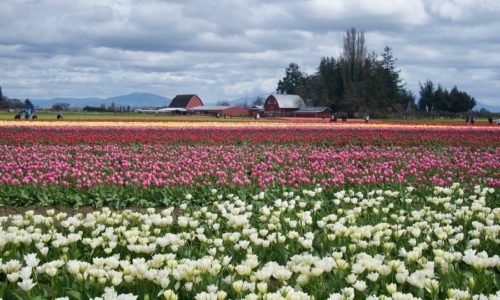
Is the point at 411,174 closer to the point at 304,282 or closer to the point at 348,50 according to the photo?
the point at 304,282

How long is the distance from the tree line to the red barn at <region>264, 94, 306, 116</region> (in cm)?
371

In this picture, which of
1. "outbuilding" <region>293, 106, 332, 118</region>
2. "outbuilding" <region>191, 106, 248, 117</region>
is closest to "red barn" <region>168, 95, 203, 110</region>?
"outbuilding" <region>191, 106, 248, 117</region>

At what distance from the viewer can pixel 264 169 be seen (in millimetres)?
12195

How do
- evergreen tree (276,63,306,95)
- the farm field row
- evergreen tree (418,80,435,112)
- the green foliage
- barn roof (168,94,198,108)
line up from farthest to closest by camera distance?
barn roof (168,94,198,108) → evergreen tree (276,63,306,95) → evergreen tree (418,80,435,112) → the green foliage → the farm field row

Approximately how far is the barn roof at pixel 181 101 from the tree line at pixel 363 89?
43519 mm

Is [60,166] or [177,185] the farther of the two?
[60,166]

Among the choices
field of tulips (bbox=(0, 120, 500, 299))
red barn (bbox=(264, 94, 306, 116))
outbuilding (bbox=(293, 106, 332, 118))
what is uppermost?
red barn (bbox=(264, 94, 306, 116))

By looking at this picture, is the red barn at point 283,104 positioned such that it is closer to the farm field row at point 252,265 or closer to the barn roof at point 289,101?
the barn roof at point 289,101

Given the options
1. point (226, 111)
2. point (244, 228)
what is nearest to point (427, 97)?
point (226, 111)

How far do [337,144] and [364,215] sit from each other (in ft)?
42.1

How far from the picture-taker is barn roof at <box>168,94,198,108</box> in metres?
127

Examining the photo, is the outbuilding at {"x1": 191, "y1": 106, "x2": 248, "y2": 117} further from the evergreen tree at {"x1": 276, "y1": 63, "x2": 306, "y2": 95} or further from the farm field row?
the farm field row

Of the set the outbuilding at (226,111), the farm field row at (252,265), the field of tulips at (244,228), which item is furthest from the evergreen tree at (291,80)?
the farm field row at (252,265)

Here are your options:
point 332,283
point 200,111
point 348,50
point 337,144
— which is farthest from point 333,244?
point 200,111
